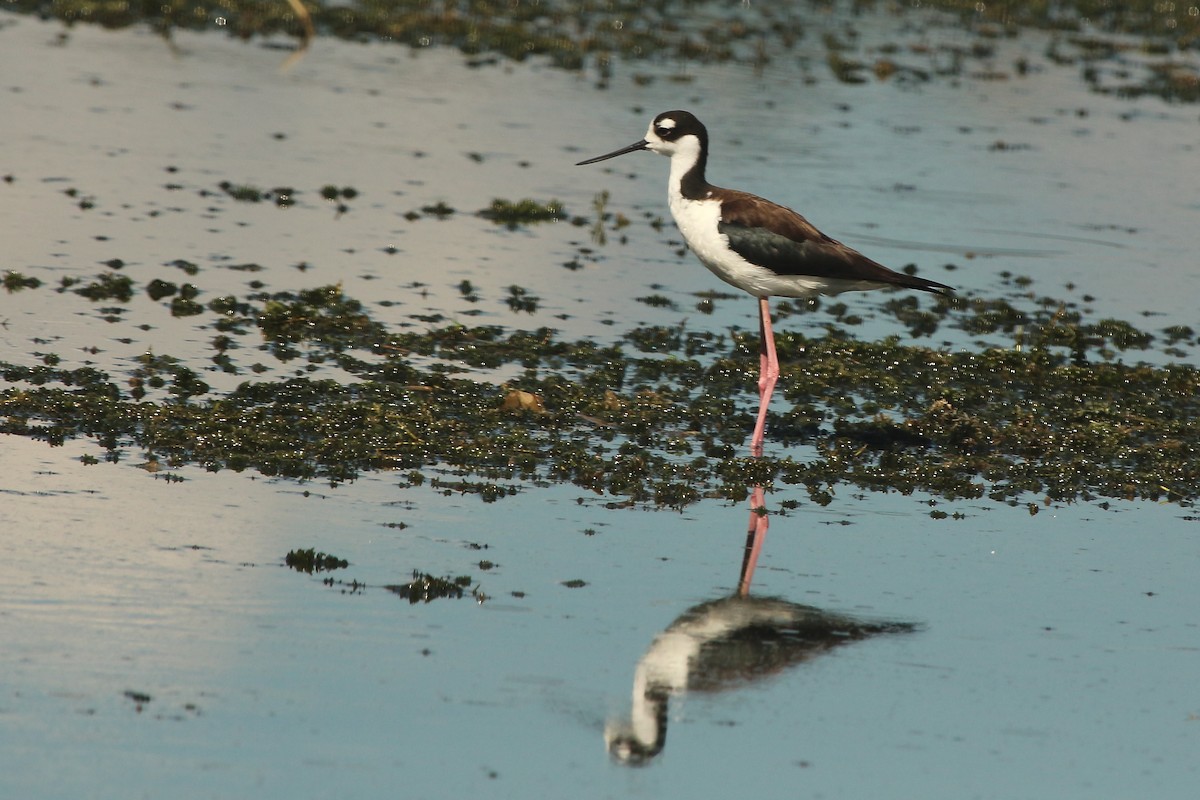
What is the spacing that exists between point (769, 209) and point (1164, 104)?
1831 centimetres

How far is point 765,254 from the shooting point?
11492 mm

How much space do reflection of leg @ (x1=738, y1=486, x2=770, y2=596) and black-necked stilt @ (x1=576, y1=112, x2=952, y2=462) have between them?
3.23 ft

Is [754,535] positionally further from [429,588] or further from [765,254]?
[765,254]

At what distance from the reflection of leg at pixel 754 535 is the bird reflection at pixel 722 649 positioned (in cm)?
2

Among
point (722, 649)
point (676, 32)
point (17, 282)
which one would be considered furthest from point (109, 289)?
point (676, 32)

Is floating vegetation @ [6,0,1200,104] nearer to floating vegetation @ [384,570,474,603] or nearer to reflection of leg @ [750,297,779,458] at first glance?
reflection of leg @ [750,297,779,458]

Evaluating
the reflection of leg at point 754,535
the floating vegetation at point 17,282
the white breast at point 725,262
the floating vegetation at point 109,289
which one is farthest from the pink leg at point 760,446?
the floating vegetation at point 17,282

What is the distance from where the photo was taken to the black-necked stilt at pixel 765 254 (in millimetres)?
11477

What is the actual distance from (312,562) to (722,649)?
2.06m

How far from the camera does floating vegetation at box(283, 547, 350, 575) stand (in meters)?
8.46

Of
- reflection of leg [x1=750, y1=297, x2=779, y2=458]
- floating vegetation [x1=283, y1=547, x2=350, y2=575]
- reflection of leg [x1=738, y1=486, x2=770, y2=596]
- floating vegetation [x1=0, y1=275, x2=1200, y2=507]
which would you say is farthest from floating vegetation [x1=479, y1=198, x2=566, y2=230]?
floating vegetation [x1=283, y1=547, x2=350, y2=575]

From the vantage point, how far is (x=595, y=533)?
9336 mm

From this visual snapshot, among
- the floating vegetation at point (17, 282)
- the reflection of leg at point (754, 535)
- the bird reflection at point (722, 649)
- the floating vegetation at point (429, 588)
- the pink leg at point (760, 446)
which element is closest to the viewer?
the bird reflection at point (722, 649)

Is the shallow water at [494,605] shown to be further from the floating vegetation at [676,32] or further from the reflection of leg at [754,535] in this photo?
the floating vegetation at [676,32]
